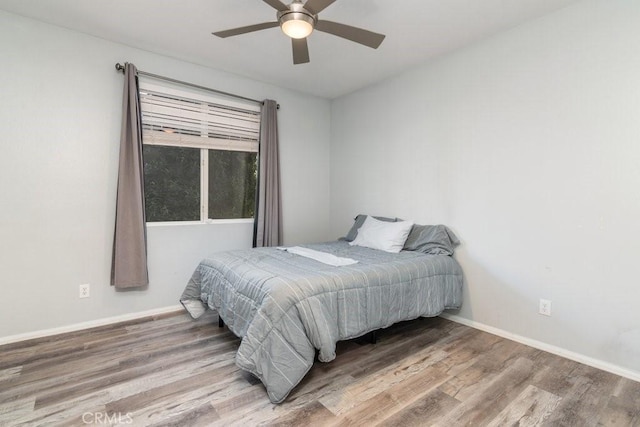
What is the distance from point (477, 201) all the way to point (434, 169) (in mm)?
559

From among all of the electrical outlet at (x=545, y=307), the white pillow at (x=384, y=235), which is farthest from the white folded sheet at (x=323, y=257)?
the electrical outlet at (x=545, y=307)

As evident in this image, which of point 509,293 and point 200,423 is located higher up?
point 509,293

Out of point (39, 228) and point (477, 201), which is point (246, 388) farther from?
point (477, 201)

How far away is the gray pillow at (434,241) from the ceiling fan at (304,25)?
181 centimetres

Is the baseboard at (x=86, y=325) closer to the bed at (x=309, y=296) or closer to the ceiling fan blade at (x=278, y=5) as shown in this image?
the bed at (x=309, y=296)

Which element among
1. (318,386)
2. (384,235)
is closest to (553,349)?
(384,235)

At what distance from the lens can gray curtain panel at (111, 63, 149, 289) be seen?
2857 millimetres

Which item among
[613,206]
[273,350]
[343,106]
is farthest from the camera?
[343,106]

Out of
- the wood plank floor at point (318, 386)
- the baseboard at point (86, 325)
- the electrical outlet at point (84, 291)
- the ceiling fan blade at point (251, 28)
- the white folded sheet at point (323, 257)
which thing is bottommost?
the wood plank floor at point (318, 386)

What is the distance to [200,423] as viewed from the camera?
1.62m

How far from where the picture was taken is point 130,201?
291 centimetres

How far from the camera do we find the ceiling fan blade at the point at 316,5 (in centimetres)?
175

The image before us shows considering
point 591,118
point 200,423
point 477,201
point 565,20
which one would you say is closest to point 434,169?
point 477,201
